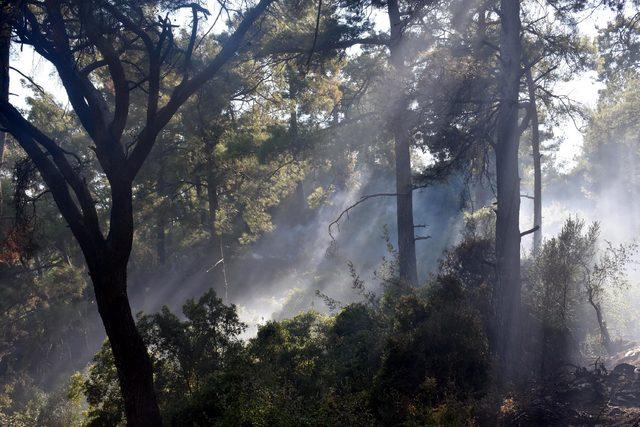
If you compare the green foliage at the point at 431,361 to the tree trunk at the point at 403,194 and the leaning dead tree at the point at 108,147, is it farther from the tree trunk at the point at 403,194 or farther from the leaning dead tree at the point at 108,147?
the tree trunk at the point at 403,194

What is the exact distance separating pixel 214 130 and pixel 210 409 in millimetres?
14937

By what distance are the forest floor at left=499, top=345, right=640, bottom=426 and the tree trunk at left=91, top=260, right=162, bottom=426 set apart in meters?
4.67

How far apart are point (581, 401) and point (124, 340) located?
6266mm

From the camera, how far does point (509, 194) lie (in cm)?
964

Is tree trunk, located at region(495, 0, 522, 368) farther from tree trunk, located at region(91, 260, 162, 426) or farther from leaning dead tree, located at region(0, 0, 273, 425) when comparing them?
tree trunk, located at region(91, 260, 162, 426)

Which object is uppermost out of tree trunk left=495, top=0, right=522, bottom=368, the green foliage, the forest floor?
tree trunk left=495, top=0, right=522, bottom=368

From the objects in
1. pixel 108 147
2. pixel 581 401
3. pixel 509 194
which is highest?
pixel 108 147

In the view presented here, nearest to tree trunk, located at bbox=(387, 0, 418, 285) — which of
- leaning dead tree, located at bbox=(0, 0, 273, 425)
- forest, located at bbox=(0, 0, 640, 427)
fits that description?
forest, located at bbox=(0, 0, 640, 427)

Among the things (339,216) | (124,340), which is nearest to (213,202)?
(339,216)

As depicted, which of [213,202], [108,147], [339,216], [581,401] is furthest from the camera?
[213,202]

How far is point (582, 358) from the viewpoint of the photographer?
36.5 ft

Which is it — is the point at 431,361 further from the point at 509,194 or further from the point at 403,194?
the point at 403,194

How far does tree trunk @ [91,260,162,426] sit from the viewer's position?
712cm

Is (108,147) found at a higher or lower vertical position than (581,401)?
higher
